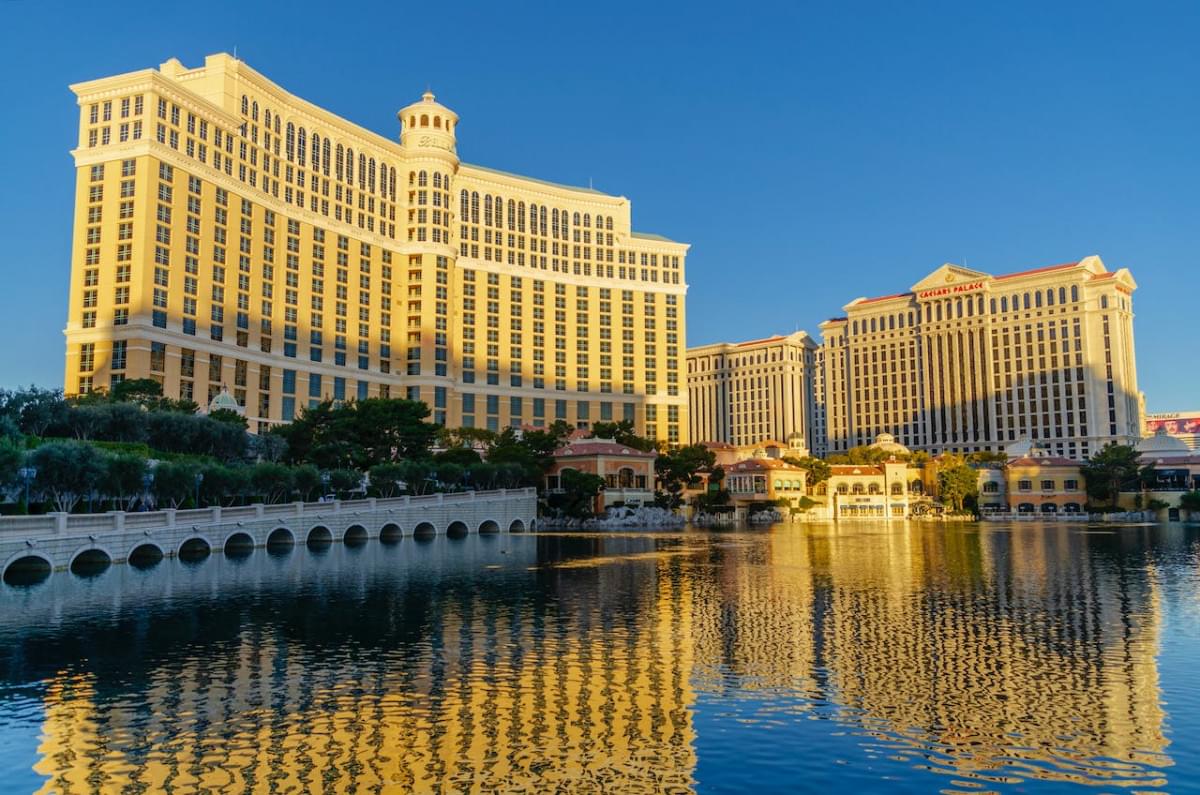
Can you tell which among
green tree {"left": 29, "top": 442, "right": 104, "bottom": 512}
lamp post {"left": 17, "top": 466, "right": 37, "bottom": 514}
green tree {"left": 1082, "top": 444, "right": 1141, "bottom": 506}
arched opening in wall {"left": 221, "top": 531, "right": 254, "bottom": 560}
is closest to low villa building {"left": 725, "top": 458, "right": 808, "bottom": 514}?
green tree {"left": 1082, "top": 444, "right": 1141, "bottom": 506}

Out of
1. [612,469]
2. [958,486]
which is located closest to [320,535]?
[612,469]

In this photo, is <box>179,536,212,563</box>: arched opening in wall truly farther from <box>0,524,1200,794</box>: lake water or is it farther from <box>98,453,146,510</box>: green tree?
<box>0,524,1200,794</box>: lake water

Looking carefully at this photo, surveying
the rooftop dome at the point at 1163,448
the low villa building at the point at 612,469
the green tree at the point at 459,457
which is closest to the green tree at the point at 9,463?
the green tree at the point at 459,457

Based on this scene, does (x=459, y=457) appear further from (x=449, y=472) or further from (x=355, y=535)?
(x=355, y=535)

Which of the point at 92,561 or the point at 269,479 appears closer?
the point at 92,561

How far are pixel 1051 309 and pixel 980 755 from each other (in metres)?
204

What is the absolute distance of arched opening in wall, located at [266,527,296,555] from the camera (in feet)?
245

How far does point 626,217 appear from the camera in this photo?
189 metres

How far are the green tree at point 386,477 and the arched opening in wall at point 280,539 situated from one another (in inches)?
740

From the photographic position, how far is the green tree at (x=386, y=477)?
9631 cm

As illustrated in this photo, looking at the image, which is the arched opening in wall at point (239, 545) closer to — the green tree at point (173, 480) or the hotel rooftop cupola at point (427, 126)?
the green tree at point (173, 480)

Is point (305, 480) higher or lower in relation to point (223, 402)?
lower

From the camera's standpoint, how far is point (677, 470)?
139625 mm

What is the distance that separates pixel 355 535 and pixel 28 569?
37.3 m
